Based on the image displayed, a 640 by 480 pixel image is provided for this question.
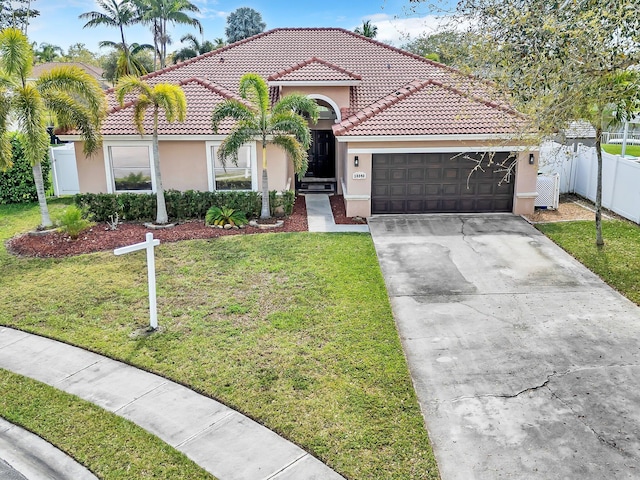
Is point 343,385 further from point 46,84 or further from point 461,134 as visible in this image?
point 46,84

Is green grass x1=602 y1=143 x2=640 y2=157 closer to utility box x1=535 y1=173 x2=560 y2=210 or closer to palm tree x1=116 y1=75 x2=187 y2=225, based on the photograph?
utility box x1=535 y1=173 x2=560 y2=210

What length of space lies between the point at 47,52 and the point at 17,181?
Answer: 56.0 m

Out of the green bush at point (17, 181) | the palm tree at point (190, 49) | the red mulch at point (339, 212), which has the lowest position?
the red mulch at point (339, 212)

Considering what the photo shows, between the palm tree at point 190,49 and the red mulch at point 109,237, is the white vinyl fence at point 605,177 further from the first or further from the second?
the palm tree at point 190,49

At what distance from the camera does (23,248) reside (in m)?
13.6

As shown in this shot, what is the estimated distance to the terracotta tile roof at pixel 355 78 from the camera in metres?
16.1

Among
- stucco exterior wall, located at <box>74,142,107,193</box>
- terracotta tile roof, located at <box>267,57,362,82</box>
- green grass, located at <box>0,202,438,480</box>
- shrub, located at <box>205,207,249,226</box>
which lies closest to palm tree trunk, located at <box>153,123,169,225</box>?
shrub, located at <box>205,207,249,226</box>

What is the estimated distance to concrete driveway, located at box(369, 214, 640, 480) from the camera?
626cm

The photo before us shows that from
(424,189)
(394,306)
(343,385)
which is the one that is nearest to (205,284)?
(394,306)

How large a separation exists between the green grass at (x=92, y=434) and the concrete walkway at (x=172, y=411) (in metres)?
0.14

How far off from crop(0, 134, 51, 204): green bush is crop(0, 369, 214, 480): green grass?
43.0 feet

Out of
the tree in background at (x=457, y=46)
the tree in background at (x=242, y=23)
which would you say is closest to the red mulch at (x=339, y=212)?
the tree in background at (x=457, y=46)

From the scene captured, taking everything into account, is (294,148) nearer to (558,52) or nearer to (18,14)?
(558,52)

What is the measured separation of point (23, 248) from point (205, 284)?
560 centimetres
